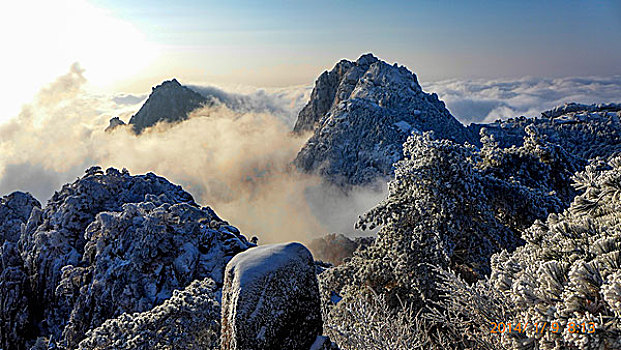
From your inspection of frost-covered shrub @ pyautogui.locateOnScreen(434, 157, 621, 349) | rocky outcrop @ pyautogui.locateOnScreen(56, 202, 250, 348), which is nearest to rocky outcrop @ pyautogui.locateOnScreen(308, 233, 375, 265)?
rocky outcrop @ pyautogui.locateOnScreen(56, 202, 250, 348)

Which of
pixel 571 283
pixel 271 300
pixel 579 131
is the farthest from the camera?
pixel 579 131

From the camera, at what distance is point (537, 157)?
52.3 feet

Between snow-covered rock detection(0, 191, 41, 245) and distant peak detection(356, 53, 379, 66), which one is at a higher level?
distant peak detection(356, 53, 379, 66)

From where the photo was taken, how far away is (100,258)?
18953 millimetres

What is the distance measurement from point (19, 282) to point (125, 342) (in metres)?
22.5

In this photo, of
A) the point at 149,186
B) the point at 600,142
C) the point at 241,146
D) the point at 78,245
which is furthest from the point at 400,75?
the point at 241,146

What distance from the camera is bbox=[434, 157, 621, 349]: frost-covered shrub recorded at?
4.32 metres

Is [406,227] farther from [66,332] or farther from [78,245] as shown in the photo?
[78,245]

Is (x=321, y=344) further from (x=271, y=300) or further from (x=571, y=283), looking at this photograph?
(x=571, y=283)

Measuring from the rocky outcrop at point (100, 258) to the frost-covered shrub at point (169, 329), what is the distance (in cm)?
630

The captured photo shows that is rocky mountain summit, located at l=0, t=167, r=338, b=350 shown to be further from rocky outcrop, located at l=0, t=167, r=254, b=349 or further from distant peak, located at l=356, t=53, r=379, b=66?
distant peak, located at l=356, t=53, r=379, b=66

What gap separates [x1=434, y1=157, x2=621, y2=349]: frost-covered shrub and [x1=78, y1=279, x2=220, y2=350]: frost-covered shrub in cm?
521

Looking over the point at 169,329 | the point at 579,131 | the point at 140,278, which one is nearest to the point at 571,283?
the point at 169,329

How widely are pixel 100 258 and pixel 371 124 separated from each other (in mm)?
66312
